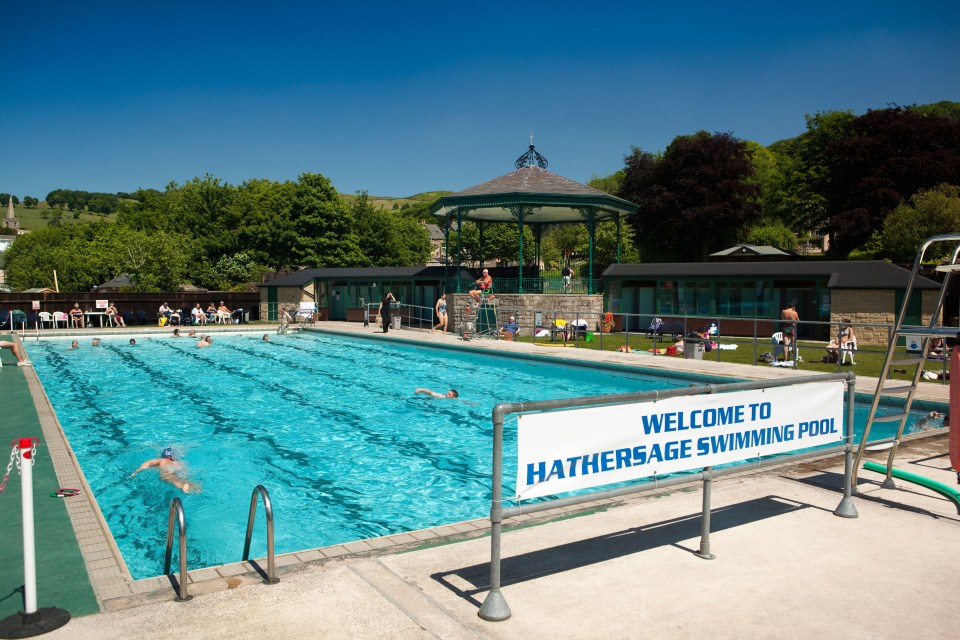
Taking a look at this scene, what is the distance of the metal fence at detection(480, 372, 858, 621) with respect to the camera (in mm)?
3928

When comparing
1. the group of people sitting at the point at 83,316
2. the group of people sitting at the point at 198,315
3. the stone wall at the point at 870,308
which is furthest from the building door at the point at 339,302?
the stone wall at the point at 870,308

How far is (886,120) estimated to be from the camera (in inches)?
1598

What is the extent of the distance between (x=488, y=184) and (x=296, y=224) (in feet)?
109

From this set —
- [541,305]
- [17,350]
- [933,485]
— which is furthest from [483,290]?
[933,485]

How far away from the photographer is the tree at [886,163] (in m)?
38.1

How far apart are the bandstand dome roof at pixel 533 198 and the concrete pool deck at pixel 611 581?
863 inches

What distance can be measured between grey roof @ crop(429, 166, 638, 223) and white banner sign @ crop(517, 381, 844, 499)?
21.9 metres

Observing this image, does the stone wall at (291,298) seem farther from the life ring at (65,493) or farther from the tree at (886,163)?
the tree at (886,163)

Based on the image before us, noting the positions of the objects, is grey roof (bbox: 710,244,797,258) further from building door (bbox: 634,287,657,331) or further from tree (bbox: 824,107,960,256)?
building door (bbox: 634,287,657,331)

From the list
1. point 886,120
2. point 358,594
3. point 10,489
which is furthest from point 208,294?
point 886,120

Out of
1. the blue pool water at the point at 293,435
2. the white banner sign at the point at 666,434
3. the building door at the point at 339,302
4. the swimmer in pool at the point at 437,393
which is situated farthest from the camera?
the building door at the point at 339,302

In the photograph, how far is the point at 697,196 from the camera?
46.5 m

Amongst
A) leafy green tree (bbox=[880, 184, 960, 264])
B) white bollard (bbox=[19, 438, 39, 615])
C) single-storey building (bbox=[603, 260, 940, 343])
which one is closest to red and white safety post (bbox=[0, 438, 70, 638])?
white bollard (bbox=[19, 438, 39, 615])

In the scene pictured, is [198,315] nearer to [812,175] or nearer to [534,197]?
[534,197]
